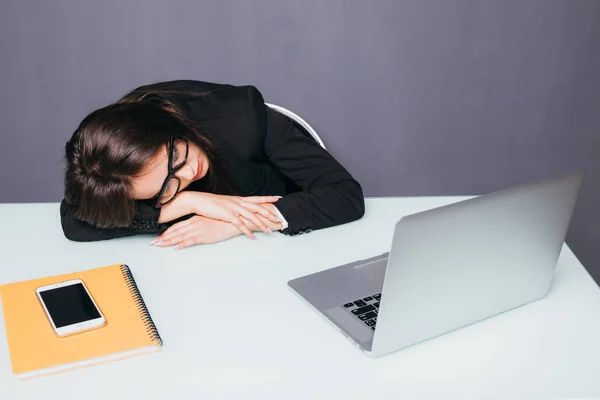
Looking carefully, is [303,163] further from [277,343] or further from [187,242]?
[277,343]

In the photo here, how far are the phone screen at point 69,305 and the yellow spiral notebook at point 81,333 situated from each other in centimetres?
2

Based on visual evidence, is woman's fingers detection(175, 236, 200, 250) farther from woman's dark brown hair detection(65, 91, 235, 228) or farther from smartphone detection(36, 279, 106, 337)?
smartphone detection(36, 279, 106, 337)

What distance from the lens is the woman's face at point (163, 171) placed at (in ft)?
4.68

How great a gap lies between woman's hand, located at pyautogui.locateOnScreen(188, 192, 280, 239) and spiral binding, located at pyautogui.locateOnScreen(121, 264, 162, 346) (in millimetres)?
256

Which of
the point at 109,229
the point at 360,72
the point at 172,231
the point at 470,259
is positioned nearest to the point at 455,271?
the point at 470,259

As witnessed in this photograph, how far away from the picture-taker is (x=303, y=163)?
1.74 metres

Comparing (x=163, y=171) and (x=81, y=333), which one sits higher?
A: (x=163, y=171)

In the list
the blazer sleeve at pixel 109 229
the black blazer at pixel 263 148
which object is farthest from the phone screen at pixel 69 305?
the black blazer at pixel 263 148

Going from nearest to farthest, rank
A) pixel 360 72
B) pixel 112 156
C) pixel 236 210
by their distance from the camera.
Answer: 1. pixel 112 156
2. pixel 236 210
3. pixel 360 72

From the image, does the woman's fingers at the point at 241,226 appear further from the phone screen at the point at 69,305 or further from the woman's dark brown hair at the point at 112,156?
the phone screen at the point at 69,305

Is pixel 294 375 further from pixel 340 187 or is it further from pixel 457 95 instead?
pixel 457 95

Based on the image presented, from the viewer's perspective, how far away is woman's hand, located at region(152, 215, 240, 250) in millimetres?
1449

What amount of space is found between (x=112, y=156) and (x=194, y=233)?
0.78 feet

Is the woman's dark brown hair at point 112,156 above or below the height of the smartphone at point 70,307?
above
